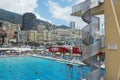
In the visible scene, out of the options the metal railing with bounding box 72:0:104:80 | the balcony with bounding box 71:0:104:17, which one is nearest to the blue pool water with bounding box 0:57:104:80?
the metal railing with bounding box 72:0:104:80

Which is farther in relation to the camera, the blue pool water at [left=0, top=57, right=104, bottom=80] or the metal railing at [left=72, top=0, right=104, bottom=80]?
the blue pool water at [left=0, top=57, right=104, bottom=80]

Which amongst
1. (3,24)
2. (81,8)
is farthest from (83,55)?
(3,24)

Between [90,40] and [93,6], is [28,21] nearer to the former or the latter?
[93,6]

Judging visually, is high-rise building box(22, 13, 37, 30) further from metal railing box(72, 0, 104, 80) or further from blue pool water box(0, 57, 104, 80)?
metal railing box(72, 0, 104, 80)

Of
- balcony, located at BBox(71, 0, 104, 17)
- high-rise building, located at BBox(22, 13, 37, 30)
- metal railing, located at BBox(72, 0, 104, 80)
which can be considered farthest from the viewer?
high-rise building, located at BBox(22, 13, 37, 30)

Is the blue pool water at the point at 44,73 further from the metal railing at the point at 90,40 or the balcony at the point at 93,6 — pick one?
the balcony at the point at 93,6

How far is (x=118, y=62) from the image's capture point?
43.3 ft

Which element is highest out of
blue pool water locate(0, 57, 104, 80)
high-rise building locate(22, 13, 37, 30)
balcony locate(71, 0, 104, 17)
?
high-rise building locate(22, 13, 37, 30)

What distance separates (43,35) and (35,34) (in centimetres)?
703

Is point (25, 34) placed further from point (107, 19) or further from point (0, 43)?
point (107, 19)

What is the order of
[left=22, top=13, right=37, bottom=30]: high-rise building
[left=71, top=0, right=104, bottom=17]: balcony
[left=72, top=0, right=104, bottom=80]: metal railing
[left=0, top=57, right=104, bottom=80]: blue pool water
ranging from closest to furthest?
[left=72, top=0, right=104, bottom=80]: metal railing, [left=71, top=0, right=104, bottom=17]: balcony, [left=0, top=57, right=104, bottom=80]: blue pool water, [left=22, top=13, right=37, bottom=30]: high-rise building

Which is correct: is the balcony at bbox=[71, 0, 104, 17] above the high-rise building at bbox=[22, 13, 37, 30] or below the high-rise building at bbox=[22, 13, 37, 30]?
below

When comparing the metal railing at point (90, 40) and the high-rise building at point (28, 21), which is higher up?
the high-rise building at point (28, 21)

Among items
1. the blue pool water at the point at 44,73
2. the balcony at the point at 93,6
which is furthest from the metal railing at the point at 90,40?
the blue pool water at the point at 44,73
